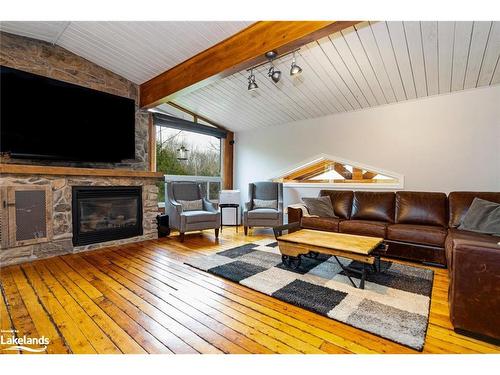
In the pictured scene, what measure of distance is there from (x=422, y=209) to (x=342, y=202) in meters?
1.09

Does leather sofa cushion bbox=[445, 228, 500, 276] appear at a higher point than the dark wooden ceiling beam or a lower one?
lower

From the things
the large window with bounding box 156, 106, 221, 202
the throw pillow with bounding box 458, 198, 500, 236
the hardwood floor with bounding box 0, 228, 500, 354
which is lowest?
the hardwood floor with bounding box 0, 228, 500, 354

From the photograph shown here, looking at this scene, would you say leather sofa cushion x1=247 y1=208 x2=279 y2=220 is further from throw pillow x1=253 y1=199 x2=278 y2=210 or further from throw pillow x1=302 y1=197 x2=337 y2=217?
throw pillow x1=302 y1=197 x2=337 y2=217

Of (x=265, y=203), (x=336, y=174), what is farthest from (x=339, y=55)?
(x=265, y=203)

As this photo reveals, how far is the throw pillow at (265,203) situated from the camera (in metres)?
4.71

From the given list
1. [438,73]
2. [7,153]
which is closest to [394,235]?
[438,73]

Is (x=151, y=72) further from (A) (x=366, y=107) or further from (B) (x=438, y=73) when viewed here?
(B) (x=438, y=73)

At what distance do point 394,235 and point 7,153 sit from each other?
15.8 feet

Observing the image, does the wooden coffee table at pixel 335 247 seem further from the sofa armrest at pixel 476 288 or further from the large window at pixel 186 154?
the large window at pixel 186 154

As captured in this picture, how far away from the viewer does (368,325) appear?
1627 mm

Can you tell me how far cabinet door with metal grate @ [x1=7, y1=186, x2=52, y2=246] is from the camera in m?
2.72

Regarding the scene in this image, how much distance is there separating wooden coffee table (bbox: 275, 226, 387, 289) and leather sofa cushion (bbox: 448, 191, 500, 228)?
1.29m

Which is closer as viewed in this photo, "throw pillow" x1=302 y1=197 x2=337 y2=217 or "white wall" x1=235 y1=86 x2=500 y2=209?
"white wall" x1=235 y1=86 x2=500 y2=209

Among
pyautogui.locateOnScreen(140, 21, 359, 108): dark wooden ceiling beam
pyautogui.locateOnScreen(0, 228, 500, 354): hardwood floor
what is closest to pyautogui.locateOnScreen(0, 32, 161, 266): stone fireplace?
pyautogui.locateOnScreen(0, 228, 500, 354): hardwood floor
